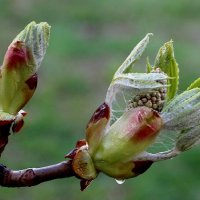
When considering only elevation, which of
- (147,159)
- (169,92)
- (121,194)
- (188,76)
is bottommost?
(121,194)

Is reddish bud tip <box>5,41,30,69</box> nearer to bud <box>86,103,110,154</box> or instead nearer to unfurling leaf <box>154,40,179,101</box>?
bud <box>86,103,110,154</box>

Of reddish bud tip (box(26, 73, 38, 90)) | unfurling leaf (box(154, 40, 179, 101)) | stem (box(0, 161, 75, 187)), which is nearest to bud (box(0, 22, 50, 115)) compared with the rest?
reddish bud tip (box(26, 73, 38, 90))

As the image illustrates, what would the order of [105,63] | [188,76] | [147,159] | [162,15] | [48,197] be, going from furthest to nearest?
[162,15] < [105,63] < [188,76] < [48,197] < [147,159]

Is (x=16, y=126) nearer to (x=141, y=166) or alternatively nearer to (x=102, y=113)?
(x=102, y=113)

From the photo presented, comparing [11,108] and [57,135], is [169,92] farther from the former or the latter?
[57,135]

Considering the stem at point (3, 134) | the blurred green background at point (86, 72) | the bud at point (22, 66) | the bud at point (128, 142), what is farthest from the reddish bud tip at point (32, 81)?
the blurred green background at point (86, 72)

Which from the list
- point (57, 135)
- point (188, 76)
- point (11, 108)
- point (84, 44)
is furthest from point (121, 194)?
point (11, 108)
